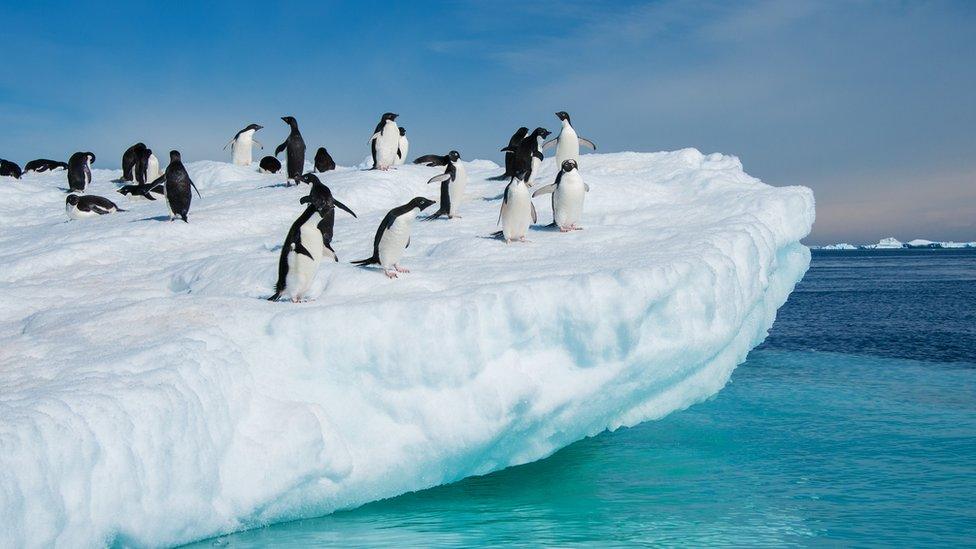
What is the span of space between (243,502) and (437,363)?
1845 mm

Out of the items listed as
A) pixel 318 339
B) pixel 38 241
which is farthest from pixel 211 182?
pixel 318 339

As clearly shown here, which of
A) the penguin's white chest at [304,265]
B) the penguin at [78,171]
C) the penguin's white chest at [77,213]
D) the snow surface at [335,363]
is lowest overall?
the snow surface at [335,363]

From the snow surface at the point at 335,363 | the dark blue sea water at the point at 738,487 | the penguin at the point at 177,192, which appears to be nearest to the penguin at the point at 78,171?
the penguin at the point at 177,192

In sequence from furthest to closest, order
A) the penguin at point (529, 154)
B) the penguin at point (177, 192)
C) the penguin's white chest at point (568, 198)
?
the penguin at point (529, 154) → the penguin at point (177, 192) → the penguin's white chest at point (568, 198)

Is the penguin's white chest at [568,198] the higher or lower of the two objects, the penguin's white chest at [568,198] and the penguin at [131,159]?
the lower

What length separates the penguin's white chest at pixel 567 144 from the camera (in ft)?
49.5

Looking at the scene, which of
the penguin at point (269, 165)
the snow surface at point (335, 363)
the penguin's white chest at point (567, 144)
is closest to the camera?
the snow surface at point (335, 363)

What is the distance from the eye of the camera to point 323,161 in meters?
20.2

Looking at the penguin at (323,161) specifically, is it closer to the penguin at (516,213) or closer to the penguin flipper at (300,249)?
the penguin at (516,213)

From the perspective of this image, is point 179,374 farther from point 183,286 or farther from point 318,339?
point 183,286

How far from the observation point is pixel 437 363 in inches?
254

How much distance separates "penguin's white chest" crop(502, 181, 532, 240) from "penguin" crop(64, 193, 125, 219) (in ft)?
32.0

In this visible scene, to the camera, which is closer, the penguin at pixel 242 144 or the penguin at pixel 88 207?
the penguin at pixel 88 207

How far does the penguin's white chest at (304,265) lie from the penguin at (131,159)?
15.5 m
